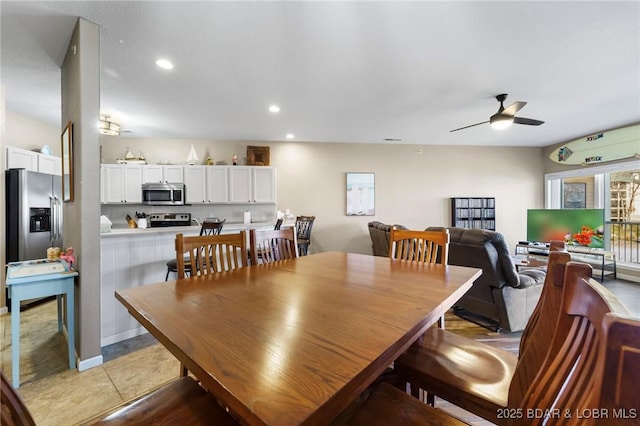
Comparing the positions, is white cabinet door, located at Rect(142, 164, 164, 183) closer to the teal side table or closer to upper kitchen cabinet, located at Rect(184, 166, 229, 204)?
upper kitchen cabinet, located at Rect(184, 166, 229, 204)

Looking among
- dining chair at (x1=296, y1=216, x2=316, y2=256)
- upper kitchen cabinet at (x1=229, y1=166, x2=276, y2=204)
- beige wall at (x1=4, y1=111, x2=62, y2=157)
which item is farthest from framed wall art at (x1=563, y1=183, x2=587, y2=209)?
beige wall at (x1=4, y1=111, x2=62, y2=157)

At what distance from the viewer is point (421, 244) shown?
191cm

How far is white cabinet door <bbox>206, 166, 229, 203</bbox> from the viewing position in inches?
Result: 204

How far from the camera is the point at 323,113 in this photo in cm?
400

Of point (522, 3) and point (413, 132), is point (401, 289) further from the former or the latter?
point (413, 132)

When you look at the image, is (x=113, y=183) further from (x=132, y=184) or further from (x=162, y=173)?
(x=162, y=173)

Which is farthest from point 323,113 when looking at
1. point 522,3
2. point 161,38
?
point 522,3

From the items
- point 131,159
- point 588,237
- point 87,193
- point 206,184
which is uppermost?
point 131,159

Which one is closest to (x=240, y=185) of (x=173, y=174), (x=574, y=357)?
(x=173, y=174)

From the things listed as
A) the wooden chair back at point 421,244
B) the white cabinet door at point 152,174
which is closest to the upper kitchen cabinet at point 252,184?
the white cabinet door at point 152,174

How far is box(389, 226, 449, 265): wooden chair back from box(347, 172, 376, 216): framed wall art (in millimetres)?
3733

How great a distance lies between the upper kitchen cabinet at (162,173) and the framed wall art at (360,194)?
338 cm

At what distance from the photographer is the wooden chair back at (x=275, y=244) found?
1837 millimetres

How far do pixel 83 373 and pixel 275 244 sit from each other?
1.74 meters
